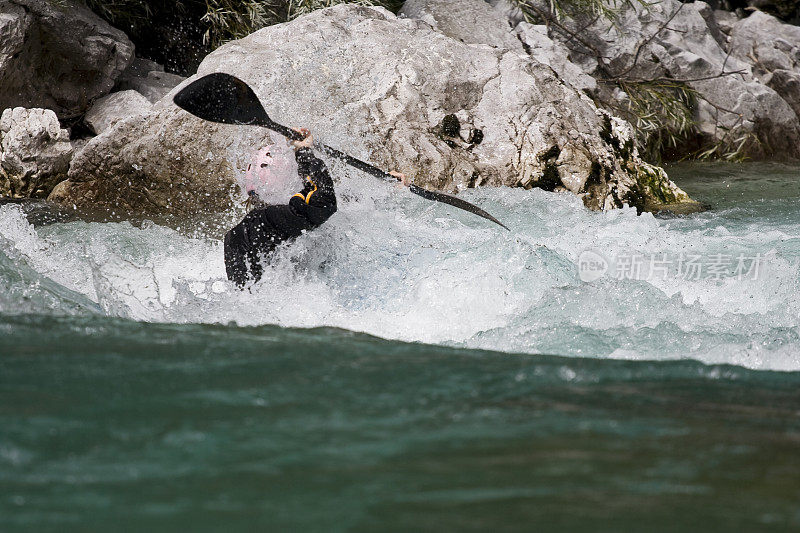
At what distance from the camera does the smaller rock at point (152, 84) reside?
8.13 m

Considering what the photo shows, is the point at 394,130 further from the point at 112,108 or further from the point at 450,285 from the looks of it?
the point at 112,108

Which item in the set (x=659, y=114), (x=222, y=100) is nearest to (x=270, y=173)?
(x=222, y=100)

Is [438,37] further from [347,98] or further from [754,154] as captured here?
[754,154]

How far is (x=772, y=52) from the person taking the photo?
1034cm

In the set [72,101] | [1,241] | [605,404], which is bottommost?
[72,101]

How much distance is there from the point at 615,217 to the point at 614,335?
2.58 meters

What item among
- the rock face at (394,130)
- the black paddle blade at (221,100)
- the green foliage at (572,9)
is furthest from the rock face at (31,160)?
the green foliage at (572,9)

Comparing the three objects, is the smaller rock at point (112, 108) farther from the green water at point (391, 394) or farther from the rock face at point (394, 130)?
the green water at point (391, 394)

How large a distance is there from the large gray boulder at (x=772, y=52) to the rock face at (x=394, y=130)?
4.51m

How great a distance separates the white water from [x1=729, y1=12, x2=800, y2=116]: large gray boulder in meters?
5.66

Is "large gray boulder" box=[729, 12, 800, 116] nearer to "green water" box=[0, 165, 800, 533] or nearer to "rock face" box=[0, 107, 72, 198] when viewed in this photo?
"green water" box=[0, 165, 800, 533]

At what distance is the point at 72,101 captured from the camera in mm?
7965

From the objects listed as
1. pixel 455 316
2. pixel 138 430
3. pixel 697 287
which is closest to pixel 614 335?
pixel 455 316

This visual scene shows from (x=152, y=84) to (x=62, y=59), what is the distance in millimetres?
875
